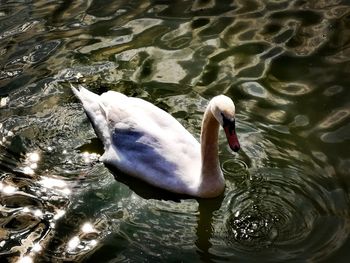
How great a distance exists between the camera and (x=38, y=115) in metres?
8.03

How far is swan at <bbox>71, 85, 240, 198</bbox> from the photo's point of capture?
253 inches

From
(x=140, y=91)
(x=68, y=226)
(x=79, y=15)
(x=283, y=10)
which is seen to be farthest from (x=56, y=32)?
(x=68, y=226)

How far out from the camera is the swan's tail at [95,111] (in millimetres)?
7569

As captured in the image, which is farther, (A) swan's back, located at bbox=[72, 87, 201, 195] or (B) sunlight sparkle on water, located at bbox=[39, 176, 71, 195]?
(B) sunlight sparkle on water, located at bbox=[39, 176, 71, 195]

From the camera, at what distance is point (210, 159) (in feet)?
21.2

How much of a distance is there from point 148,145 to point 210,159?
79 cm

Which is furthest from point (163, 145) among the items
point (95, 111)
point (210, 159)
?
point (95, 111)

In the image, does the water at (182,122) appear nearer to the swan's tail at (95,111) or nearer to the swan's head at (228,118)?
the swan's tail at (95,111)

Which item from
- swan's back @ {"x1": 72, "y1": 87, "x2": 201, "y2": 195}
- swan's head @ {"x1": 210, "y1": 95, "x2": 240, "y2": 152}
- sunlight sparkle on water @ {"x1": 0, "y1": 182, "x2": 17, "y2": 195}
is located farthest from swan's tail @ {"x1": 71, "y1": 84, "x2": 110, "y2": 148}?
swan's head @ {"x1": 210, "y1": 95, "x2": 240, "y2": 152}

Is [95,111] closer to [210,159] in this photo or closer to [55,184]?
[55,184]

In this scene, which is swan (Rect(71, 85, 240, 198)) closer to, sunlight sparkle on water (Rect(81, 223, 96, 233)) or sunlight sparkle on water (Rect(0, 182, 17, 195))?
sunlight sparkle on water (Rect(81, 223, 96, 233))

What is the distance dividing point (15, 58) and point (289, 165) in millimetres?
4652

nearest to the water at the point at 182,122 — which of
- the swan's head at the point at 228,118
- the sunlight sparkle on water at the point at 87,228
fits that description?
the sunlight sparkle on water at the point at 87,228

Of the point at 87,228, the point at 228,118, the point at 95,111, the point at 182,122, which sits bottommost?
the point at 182,122
